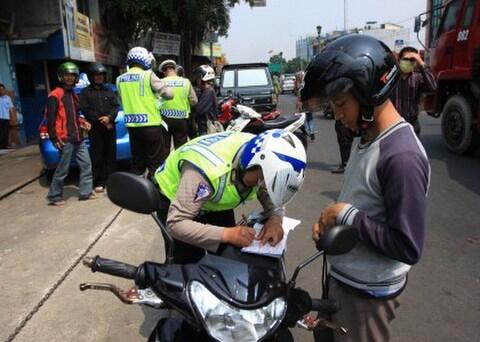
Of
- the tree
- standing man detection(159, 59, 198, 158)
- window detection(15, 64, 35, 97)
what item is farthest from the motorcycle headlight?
the tree

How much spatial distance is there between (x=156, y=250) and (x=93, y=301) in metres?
0.98

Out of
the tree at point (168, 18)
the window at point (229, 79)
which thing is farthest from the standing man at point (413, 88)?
the tree at point (168, 18)

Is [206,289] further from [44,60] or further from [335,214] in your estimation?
[44,60]

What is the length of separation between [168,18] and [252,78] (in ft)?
32.7

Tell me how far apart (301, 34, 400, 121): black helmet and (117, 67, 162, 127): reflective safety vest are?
452cm

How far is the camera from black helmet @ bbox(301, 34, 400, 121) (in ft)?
4.97

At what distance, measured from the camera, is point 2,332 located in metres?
3.11

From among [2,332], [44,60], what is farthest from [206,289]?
[44,60]

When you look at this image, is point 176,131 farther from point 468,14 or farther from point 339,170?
point 468,14

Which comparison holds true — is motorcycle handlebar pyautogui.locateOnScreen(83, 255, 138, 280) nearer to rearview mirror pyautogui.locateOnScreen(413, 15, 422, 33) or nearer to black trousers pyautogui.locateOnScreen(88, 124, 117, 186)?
black trousers pyautogui.locateOnScreen(88, 124, 117, 186)

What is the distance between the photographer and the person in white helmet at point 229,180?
5.53ft

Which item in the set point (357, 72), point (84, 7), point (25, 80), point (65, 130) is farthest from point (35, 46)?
point (357, 72)

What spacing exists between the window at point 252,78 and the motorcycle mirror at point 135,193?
1195 cm

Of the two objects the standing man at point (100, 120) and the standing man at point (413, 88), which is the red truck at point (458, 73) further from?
the standing man at point (100, 120)
